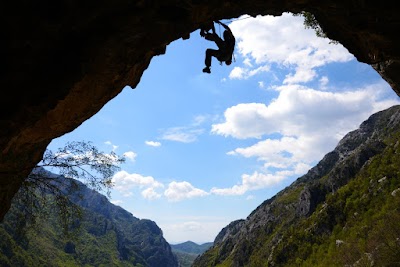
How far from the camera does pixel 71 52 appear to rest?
15039 mm

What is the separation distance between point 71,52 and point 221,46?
917cm

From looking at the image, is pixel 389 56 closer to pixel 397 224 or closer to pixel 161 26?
pixel 161 26

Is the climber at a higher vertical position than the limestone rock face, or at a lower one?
higher

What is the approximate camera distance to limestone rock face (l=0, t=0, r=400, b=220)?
13969mm

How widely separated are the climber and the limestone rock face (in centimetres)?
136

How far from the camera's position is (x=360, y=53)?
2402 centimetres

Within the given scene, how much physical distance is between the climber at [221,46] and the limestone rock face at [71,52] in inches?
53.4

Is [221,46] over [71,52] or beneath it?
over

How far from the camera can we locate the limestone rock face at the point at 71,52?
550 inches

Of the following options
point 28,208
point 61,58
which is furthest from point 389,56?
point 28,208

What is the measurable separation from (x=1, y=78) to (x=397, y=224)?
94631 mm

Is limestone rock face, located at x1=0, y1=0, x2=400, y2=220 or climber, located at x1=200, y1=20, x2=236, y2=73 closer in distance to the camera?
limestone rock face, located at x1=0, y1=0, x2=400, y2=220

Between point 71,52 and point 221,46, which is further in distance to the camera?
point 221,46

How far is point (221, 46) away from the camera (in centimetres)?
2027
